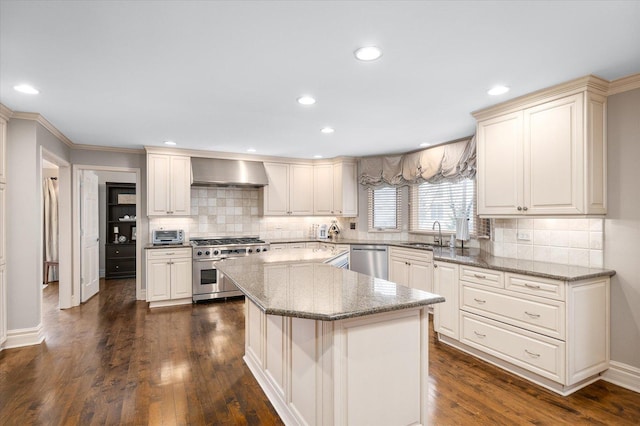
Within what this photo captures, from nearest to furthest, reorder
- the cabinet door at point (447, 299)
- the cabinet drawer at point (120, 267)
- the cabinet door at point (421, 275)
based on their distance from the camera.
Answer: the cabinet door at point (447, 299) → the cabinet door at point (421, 275) → the cabinet drawer at point (120, 267)

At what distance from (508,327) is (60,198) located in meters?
5.82

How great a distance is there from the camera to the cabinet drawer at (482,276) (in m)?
2.94

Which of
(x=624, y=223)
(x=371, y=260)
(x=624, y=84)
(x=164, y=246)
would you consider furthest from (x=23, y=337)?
(x=624, y=84)

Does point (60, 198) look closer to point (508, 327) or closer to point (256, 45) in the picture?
point (256, 45)

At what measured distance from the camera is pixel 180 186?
5.25 metres

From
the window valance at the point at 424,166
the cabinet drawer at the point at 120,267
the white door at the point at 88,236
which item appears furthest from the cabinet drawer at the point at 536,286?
the cabinet drawer at the point at 120,267

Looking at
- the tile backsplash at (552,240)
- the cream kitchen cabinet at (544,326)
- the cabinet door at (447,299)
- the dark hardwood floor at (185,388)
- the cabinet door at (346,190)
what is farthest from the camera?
the cabinet door at (346,190)

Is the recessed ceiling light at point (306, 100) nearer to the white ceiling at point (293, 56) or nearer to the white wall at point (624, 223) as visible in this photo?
the white ceiling at point (293, 56)

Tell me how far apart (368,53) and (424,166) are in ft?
10.5

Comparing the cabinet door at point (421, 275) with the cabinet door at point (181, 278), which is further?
the cabinet door at point (181, 278)

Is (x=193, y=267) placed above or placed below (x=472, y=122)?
below

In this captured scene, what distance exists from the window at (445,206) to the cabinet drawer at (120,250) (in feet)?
19.6

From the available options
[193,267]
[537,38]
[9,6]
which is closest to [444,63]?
[537,38]

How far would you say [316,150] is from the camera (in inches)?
212
